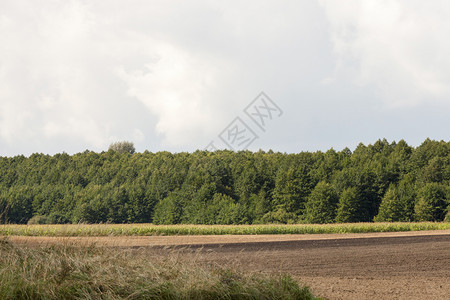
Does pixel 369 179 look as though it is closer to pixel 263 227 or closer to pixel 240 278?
pixel 263 227

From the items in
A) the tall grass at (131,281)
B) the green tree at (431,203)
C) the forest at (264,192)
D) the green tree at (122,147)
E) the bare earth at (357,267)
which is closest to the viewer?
the tall grass at (131,281)

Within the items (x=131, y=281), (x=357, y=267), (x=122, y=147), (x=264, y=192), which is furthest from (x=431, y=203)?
(x=122, y=147)

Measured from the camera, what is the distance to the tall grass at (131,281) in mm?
9945

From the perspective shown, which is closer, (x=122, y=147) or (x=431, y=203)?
(x=431, y=203)

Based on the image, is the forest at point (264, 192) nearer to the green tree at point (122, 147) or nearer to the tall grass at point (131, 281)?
the green tree at point (122, 147)

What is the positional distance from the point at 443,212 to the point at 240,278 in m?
68.7

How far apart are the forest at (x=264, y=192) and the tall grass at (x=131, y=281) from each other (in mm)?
60612

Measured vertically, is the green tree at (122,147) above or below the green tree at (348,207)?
above

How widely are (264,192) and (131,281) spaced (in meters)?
75.9

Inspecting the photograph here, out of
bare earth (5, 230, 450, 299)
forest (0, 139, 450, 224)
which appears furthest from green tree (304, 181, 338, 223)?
bare earth (5, 230, 450, 299)

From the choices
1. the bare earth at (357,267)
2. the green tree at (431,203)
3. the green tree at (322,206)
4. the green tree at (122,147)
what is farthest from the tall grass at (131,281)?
the green tree at (122,147)

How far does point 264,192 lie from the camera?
85500 millimetres

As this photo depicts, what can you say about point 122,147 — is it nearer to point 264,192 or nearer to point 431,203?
point 264,192

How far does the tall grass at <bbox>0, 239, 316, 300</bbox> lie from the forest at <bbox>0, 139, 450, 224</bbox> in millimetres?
60612
